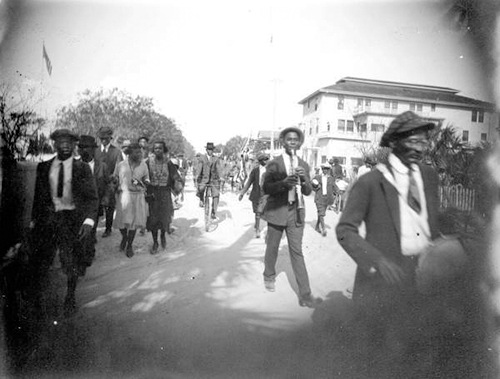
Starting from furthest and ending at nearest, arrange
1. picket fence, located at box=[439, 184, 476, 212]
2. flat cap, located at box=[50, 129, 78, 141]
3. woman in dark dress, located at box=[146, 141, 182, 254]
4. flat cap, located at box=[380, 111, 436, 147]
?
1. woman in dark dress, located at box=[146, 141, 182, 254]
2. flat cap, located at box=[50, 129, 78, 141]
3. picket fence, located at box=[439, 184, 476, 212]
4. flat cap, located at box=[380, 111, 436, 147]

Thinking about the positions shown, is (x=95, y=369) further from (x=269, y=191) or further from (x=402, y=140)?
(x=402, y=140)

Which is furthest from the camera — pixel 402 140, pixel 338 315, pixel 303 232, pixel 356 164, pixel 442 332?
pixel 303 232

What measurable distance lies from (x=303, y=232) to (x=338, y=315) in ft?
1.66

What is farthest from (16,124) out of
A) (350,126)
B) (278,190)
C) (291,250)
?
(350,126)

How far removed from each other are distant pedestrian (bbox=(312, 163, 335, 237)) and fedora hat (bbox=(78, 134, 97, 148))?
1.29 metres

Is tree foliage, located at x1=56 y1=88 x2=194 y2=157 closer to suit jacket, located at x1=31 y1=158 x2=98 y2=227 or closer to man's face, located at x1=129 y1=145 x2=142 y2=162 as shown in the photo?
man's face, located at x1=129 y1=145 x2=142 y2=162

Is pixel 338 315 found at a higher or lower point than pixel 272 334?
higher

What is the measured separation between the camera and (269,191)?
1.67m

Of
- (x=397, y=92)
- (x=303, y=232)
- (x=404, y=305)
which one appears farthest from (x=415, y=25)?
(x=404, y=305)

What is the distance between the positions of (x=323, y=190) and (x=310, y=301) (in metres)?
0.66

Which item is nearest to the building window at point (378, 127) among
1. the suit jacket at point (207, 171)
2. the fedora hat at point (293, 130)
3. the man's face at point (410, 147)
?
the man's face at point (410, 147)

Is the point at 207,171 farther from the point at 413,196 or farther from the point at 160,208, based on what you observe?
the point at 413,196

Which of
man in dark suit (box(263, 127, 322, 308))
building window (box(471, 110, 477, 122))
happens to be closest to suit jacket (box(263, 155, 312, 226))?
man in dark suit (box(263, 127, 322, 308))

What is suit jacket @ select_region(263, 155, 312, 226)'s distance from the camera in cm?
159
